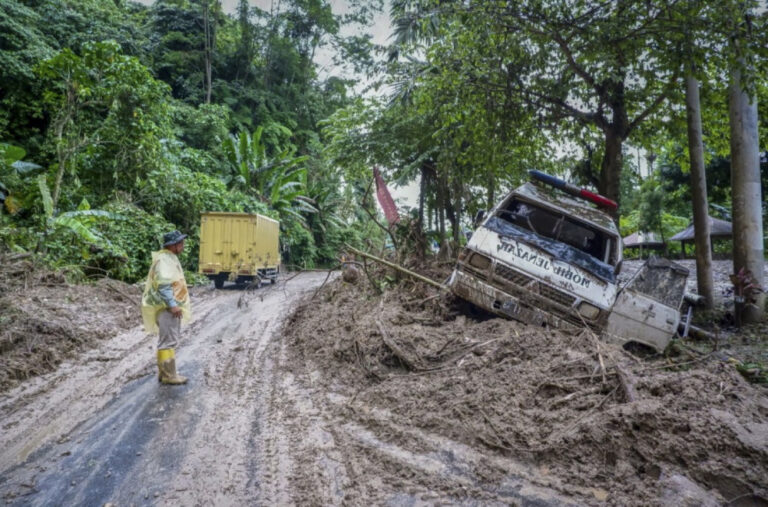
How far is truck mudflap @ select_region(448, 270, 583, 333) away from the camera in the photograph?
580cm

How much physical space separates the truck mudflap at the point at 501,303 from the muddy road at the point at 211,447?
2.25 metres

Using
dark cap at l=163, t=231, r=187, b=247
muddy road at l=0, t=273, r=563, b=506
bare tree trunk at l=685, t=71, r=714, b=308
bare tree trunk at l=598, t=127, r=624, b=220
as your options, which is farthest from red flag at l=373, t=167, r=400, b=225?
bare tree trunk at l=685, t=71, r=714, b=308

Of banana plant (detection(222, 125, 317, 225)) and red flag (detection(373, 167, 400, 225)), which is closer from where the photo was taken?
red flag (detection(373, 167, 400, 225))

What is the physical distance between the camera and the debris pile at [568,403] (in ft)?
8.96

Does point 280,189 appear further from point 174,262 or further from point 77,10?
point 174,262

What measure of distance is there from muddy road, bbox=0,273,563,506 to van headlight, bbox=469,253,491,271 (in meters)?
2.57

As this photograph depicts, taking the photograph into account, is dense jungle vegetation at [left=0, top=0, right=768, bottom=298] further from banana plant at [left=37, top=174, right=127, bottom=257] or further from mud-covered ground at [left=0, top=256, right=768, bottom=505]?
mud-covered ground at [left=0, top=256, right=768, bottom=505]

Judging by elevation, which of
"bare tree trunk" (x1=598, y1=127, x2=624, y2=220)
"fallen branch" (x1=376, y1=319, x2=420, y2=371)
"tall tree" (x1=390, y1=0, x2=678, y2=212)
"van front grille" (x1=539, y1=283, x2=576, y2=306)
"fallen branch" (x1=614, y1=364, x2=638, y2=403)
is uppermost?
"tall tree" (x1=390, y1=0, x2=678, y2=212)

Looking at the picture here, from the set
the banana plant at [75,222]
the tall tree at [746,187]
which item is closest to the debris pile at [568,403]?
the tall tree at [746,187]

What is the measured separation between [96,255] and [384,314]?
907cm

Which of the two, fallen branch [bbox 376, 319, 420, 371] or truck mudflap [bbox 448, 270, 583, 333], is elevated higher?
truck mudflap [bbox 448, 270, 583, 333]

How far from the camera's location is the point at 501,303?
596cm

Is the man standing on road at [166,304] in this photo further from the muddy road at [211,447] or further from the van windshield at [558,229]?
the van windshield at [558,229]

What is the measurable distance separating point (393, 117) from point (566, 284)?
10.9m
